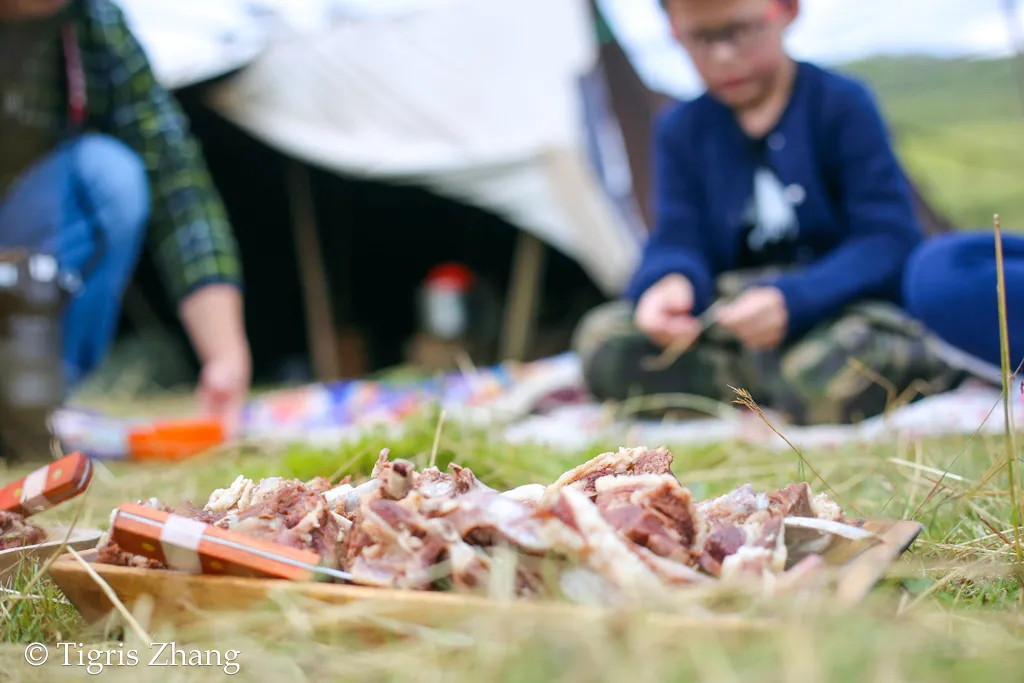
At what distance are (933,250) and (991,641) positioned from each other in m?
1.03

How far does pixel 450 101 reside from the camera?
322cm

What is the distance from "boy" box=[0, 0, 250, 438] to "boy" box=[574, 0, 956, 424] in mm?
837

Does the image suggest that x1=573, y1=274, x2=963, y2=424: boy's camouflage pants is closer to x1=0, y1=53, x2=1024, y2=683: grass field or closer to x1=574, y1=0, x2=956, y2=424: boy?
x1=574, y1=0, x2=956, y2=424: boy

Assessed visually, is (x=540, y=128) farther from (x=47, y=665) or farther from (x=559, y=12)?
(x=47, y=665)

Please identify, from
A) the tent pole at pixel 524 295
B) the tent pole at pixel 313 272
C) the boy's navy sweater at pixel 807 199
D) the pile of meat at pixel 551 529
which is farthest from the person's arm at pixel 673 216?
the tent pole at pixel 313 272

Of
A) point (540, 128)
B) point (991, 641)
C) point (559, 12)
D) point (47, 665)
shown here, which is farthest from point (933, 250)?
point (559, 12)

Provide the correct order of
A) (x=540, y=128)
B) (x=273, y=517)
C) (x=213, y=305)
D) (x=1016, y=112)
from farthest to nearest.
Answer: (x=1016, y=112) < (x=540, y=128) < (x=213, y=305) < (x=273, y=517)

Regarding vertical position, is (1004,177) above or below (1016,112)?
below

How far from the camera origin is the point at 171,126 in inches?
79.8

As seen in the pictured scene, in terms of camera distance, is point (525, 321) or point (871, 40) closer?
point (871, 40)

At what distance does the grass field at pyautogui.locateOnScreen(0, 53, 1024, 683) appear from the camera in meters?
0.41

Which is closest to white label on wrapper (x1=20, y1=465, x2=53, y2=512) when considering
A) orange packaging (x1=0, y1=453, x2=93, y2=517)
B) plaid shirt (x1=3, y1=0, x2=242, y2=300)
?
orange packaging (x1=0, y1=453, x2=93, y2=517)

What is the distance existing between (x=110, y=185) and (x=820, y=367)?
1.46 meters

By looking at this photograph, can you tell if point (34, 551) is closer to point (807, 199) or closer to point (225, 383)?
point (225, 383)
